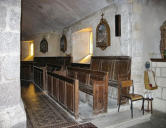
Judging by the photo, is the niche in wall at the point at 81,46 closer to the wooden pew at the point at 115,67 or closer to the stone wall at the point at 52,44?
the stone wall at the point at 52,44

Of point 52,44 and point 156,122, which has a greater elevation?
point 52,44

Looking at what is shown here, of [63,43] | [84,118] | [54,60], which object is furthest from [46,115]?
[54,60]

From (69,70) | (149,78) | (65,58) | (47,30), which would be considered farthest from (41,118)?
(47,30)

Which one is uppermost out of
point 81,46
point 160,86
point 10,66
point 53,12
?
point 53,12

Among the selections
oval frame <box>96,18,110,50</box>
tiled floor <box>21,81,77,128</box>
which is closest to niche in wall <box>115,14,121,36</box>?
oval frame <box>96,18,110,50</box>

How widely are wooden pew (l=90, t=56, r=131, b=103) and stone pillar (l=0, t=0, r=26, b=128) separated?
2.45m

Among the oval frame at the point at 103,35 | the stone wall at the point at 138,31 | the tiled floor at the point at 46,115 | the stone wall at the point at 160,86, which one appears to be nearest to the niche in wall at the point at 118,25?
the stone wall at the point at 138,31

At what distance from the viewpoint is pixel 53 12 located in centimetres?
678

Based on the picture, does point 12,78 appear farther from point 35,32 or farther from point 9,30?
point 35,32

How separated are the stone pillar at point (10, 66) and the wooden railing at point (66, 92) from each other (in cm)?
99

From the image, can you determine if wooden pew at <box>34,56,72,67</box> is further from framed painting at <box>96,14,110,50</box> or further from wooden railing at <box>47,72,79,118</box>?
wooden railing at <box>47,72,79,118</box>

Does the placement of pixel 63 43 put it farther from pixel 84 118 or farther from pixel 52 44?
pixel 84 118

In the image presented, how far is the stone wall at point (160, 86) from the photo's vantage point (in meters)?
4.06

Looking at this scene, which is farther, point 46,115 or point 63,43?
point 63,43
